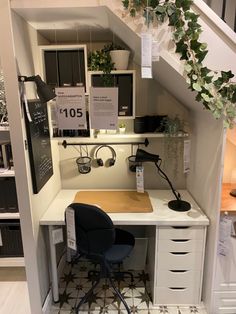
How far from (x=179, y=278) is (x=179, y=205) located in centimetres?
55

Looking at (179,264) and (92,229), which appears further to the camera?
(179,264)

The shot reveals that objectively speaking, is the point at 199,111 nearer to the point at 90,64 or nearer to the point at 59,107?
the point at 90,64

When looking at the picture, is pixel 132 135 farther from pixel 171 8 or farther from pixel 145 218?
pixel 171 8

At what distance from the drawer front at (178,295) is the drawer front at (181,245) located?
1.11 ft

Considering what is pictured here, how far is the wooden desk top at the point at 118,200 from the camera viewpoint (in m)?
1.91

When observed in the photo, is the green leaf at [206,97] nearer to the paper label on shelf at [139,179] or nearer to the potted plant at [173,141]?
the potted plant at [173,141]

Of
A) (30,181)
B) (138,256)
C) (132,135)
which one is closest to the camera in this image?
(30,181)

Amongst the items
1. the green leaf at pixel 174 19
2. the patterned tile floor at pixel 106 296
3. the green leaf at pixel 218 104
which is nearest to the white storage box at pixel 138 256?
the patterned tile floor at pixel 106 296

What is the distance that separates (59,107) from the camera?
1850mm

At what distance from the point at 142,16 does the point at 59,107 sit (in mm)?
875

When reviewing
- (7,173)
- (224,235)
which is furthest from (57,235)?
(224,235)

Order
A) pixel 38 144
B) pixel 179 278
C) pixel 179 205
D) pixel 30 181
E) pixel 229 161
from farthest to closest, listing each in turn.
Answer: pixel 229 161
pixel 179 205
pixel 179 278
pixel 38 144
pixel 30 181

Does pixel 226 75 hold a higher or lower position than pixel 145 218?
higher

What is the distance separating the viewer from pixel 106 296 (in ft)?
6.61
